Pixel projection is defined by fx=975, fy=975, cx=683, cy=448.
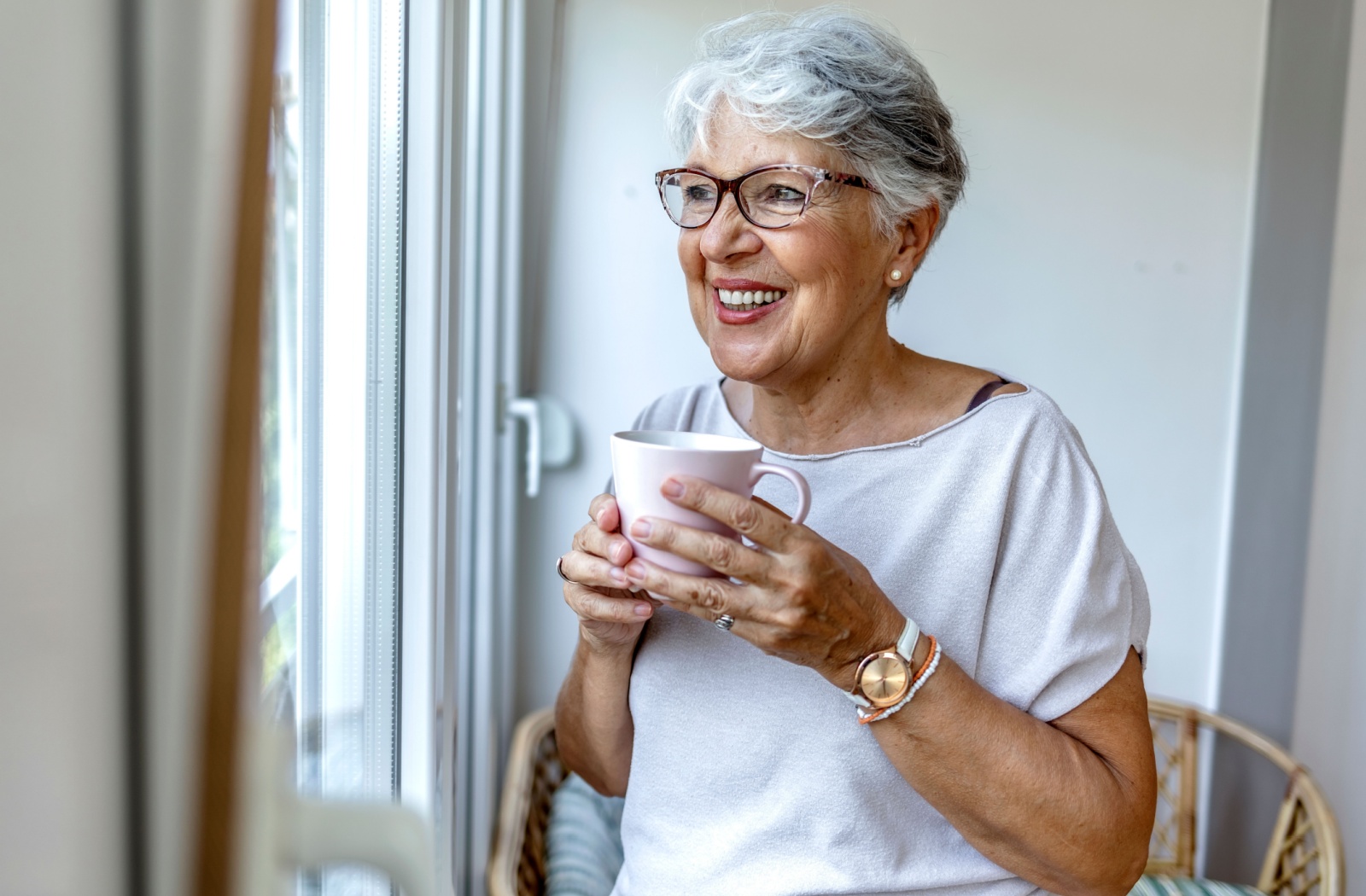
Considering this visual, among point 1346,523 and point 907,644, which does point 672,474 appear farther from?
point 1346,523

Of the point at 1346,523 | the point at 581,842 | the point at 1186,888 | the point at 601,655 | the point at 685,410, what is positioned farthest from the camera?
the point at 1346,523

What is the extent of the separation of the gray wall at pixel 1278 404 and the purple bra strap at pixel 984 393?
907 millimetres

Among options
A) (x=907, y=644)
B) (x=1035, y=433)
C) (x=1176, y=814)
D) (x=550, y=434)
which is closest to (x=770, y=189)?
(x=1035, y=433)

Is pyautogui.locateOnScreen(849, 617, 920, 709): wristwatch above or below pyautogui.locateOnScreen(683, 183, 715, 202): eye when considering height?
below

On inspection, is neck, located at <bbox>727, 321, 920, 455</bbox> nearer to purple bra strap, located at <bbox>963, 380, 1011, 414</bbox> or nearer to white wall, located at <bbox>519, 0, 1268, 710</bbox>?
purple bra strap, located at <bbox>963, 380, 1011, 414</bbox>

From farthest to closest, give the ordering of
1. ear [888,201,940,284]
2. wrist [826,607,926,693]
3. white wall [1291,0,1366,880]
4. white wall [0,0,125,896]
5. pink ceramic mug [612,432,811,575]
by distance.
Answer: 1. white wall [1291,0,1366,880]
2. ear [888,201,940,284]
3. wrist [826,607,926,693]
4. pink ceramic mug [612,432,811,575]
5. white wall [0,0,125,896]

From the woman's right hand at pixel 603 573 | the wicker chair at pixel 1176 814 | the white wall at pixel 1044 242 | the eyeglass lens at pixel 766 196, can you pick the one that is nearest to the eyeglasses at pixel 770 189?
the eyeglass lens at pixel 766 196

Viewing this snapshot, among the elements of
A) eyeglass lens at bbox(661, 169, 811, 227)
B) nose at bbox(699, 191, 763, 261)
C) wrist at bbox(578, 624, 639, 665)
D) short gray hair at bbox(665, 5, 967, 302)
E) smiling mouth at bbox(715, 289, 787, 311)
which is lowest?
wrist at bbox(578, 624, 639, 665)

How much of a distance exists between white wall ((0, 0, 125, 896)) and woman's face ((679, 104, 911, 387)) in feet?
2.69

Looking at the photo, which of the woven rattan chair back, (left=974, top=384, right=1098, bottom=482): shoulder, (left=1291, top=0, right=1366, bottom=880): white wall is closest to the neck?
(left=974, top=384, right=1098, bottom=482): shoulder

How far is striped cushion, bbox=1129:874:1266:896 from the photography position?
148 centimetres

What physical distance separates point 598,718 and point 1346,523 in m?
1.31

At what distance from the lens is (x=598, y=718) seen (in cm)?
114

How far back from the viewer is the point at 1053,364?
1724 millimetres
